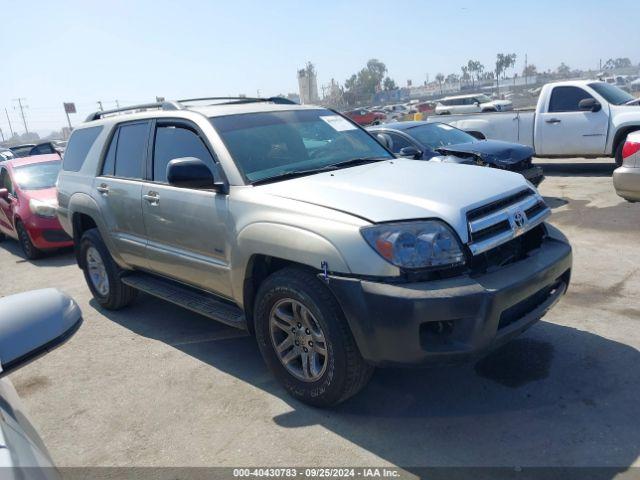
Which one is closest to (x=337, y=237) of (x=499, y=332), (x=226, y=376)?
(x=499, y=332)

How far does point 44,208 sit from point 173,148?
16.7 ft

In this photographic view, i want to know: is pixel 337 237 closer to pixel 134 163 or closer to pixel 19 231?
pixel 134 163

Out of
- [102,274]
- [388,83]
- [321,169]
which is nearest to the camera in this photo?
[321,169]

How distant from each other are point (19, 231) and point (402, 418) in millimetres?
7948

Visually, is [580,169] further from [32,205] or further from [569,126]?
[32,205]

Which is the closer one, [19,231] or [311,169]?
[311,169]

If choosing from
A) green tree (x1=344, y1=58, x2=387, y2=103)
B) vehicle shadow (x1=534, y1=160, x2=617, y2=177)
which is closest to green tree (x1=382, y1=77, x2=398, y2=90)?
green tree (x1=344, y1=58, x2=387, y2=103)

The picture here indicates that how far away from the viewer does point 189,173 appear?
11.6ft

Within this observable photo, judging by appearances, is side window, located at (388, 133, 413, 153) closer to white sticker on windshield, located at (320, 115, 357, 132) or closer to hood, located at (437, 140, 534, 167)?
hood, located at (437, 140, 534, 167)

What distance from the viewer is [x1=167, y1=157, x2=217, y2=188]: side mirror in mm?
3518

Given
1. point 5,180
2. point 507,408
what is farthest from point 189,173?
point 5,180

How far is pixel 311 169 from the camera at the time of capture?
3.89 meters

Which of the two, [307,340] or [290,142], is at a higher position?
[290,142]

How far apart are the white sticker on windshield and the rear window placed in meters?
2.41
